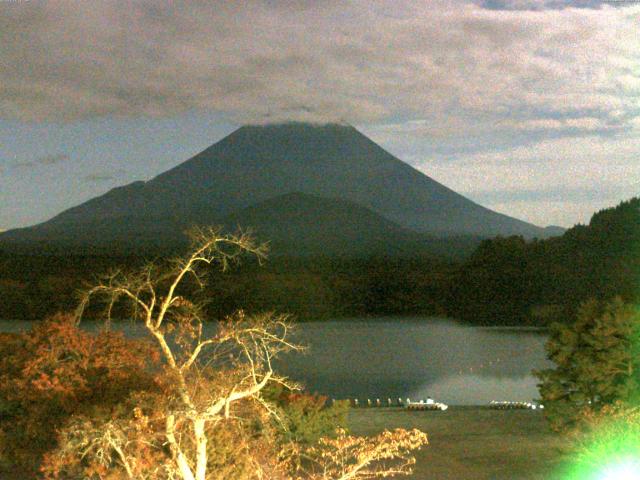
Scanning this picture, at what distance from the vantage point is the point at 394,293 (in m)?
60.4

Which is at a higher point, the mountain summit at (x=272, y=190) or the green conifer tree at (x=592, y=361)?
the mountain summit at (x=272, y=190)

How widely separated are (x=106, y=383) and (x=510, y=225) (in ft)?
370

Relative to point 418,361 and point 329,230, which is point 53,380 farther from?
point 329,230

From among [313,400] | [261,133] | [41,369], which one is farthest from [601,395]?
[261,133]

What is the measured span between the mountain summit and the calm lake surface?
37.6m

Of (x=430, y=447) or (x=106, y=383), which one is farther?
(x=430, y=447)

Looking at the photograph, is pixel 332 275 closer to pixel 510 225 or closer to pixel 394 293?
pixel 394 293

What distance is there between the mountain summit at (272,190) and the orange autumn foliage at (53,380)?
241ft

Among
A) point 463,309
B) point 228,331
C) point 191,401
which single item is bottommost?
point 463,309

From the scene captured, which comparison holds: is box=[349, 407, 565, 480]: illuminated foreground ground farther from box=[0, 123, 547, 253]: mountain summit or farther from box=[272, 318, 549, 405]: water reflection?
box=[0, 123, 547, 253]: mountain summit

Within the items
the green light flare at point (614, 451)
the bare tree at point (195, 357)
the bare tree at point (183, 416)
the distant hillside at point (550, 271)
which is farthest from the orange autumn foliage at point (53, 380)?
the distant hillside at point (550, 271)

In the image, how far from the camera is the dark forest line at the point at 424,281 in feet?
165

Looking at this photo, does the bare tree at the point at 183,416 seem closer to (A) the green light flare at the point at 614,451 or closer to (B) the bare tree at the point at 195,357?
(B) the bare tree at the point at 195,357

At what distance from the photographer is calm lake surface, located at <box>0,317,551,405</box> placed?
1176 inches
